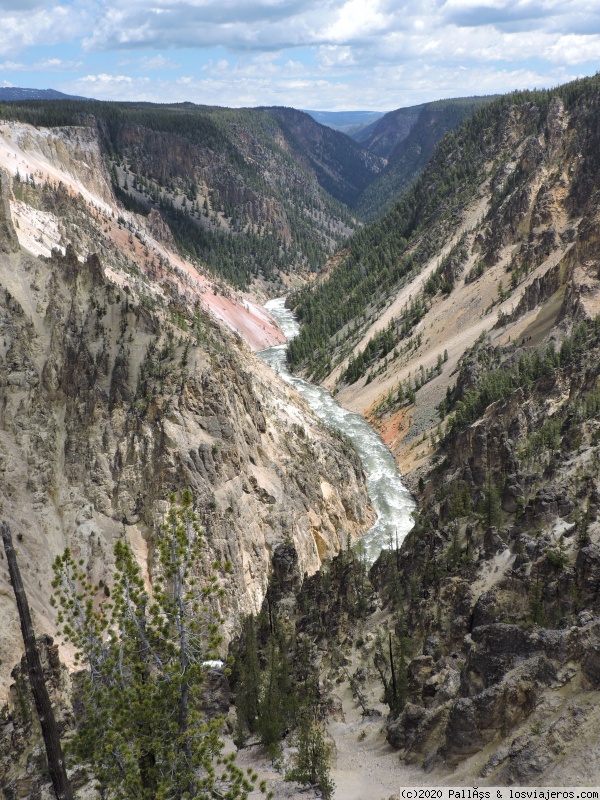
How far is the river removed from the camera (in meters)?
60.2

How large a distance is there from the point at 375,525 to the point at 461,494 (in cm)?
1948

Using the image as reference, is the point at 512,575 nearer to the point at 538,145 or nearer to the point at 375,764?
the point at 375,764

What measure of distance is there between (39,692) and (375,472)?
59932mm

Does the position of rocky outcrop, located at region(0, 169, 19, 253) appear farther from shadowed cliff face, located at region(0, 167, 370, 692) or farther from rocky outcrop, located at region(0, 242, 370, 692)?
rocky outcrop, located at region(0, 242, 370, 692)

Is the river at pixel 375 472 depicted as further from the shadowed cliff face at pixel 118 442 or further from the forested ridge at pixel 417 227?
the forested ridge at pixel 417 227

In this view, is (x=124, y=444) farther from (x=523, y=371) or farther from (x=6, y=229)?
(x=523, y=371)

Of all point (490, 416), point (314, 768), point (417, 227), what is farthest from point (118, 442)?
point (417, 227)

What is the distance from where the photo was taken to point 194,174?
19200 centimetres

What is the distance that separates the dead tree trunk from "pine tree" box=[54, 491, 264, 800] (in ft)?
3.49

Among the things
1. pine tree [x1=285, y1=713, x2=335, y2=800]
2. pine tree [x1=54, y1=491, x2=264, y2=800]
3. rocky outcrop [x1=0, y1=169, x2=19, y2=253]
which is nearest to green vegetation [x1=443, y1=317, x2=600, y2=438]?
rocky outcrop [x1=0, y1=169, x2=19, y2=253]

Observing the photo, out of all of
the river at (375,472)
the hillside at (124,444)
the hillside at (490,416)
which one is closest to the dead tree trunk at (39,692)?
the hillside at (490,416)

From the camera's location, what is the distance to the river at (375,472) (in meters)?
60.2

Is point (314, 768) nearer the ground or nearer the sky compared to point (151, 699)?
nearer the ground

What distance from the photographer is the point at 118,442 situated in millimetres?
43625
